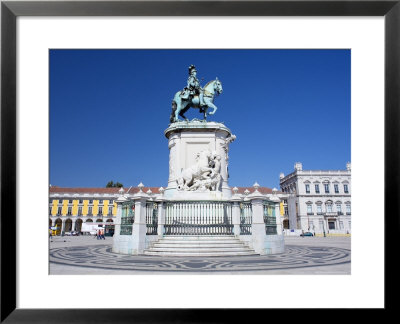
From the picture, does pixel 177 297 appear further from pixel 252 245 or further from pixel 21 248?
pixel 252 245

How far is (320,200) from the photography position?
56.8 metres

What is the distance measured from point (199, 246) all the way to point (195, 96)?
274 inches

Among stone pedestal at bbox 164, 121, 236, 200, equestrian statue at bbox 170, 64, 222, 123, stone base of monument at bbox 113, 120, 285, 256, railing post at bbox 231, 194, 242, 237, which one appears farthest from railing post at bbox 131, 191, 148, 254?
equestrian statue at bbox 170, 64, 222, 123

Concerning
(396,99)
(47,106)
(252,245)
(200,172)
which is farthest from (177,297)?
(200,172)

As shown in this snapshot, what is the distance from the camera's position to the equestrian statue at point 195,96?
543 inches

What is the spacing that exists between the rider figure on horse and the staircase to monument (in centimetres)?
627

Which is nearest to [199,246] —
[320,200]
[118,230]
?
[118,230]

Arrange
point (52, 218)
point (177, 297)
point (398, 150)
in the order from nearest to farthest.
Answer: point (398, 150) < point (177, 297) < point (52, 218)

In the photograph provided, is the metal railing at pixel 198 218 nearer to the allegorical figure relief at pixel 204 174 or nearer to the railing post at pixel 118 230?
the allegorical figure relief at pixel 204 174

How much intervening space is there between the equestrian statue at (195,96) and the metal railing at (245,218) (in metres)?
4.59

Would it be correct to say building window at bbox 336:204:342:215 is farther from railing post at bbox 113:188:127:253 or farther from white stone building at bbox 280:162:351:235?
railing post at bbox 113:188:127:253

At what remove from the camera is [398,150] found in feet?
11.8

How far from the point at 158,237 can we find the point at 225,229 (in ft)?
6.24

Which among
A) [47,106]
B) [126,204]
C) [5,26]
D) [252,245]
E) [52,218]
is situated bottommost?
[52,218]
